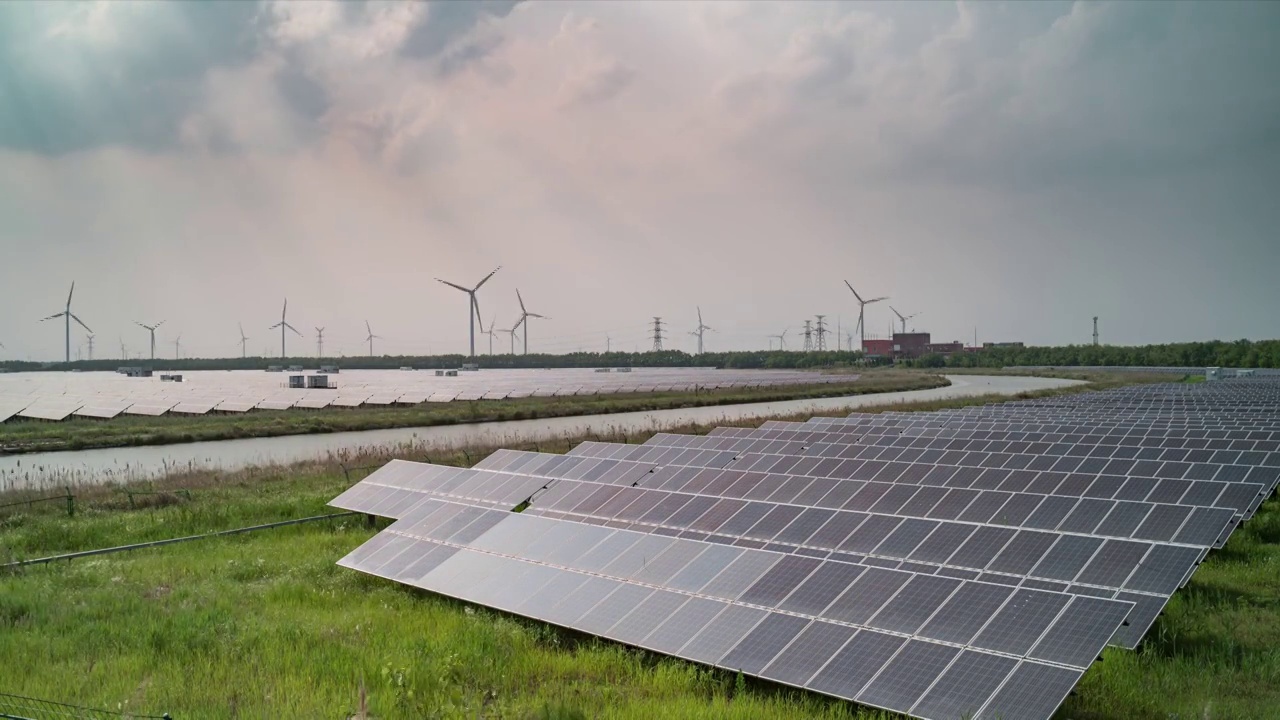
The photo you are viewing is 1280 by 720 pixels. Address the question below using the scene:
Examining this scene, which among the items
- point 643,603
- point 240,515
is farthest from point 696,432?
point 643,603

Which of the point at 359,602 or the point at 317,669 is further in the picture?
the point at 359,602

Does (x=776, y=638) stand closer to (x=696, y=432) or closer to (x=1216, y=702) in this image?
(x=1216, y=702)

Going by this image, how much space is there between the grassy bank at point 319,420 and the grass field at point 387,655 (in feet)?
124

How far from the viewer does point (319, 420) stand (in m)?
60.2

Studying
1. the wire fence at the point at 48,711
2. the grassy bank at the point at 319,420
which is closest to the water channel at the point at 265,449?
the grassy bank at the point at 319,420

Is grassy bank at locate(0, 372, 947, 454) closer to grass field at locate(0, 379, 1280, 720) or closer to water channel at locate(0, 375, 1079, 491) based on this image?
water channel at locate(0, 375, 1079, 491)

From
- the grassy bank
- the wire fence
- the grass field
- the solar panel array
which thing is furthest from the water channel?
the wire fence

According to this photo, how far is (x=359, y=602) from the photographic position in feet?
47.8

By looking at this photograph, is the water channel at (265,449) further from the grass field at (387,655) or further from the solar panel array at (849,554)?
the solar panel array at (849,554)

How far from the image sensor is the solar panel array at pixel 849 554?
914 centimetres

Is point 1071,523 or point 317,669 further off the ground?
point 1071,523

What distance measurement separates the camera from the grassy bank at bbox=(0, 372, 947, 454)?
165ft

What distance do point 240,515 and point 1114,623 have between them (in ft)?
70.2

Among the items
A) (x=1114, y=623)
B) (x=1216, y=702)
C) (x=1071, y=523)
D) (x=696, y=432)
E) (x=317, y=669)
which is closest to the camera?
(x=1114, y=623)
